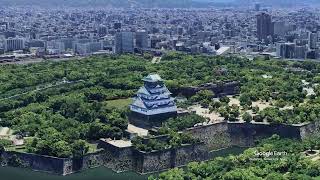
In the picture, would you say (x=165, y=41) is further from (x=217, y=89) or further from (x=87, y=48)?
(x=217, y=89)

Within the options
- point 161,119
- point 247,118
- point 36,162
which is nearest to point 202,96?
point 247,118

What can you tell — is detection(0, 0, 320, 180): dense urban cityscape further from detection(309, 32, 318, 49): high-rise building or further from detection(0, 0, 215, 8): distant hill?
detection(0, 0, 215, 8): distant hill

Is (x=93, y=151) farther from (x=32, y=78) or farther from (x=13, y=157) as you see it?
(x=32, y=78)

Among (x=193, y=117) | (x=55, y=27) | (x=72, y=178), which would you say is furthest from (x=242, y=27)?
(x=72, y=178)

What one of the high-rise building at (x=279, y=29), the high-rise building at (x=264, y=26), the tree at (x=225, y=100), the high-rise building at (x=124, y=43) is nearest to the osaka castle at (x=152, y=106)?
the tree at (x=225, y=100)

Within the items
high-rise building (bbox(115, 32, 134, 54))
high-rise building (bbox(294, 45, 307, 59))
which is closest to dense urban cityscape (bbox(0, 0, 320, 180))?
high-rise building (bbox(294, 45, 307, 59))

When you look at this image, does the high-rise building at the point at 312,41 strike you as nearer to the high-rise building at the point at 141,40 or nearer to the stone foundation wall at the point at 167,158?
the high-rise building at the point at 141,40
